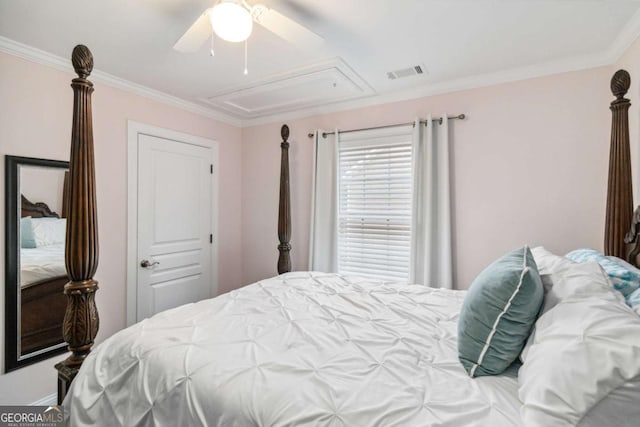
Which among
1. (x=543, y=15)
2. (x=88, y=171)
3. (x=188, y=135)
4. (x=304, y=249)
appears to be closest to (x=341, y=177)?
(x=304, y=249)

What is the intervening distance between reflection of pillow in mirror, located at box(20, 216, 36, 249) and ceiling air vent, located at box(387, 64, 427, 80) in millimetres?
2835

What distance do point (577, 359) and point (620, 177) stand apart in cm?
137

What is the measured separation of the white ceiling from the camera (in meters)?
1.69

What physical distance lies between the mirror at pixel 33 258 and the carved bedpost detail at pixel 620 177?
3437mm

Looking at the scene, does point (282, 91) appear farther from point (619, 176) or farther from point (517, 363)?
point (517, 363)

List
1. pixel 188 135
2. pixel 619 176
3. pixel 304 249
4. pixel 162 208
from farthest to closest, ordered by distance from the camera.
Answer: pixel 304 249, pixel 188 135, pixel 162 208, pixel 619 176

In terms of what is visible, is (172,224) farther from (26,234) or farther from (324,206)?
(324,206)

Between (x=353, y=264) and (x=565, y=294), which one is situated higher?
(x=565, y=294)

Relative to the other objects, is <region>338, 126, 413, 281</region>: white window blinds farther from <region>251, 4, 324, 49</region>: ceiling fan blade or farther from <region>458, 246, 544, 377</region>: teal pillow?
<region>458, 246, 544, 377</region>: teal pillow

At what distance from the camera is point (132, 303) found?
2.75 meters

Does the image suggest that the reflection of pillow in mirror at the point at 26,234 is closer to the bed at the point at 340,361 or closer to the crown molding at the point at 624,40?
the bed at the point at 340,361

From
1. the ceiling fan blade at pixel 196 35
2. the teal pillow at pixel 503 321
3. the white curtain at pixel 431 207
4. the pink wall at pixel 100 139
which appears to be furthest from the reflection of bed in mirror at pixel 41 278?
the white curtain at pixel 431 207

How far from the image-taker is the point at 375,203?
3064 millimetres

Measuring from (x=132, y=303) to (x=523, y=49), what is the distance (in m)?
3.68
